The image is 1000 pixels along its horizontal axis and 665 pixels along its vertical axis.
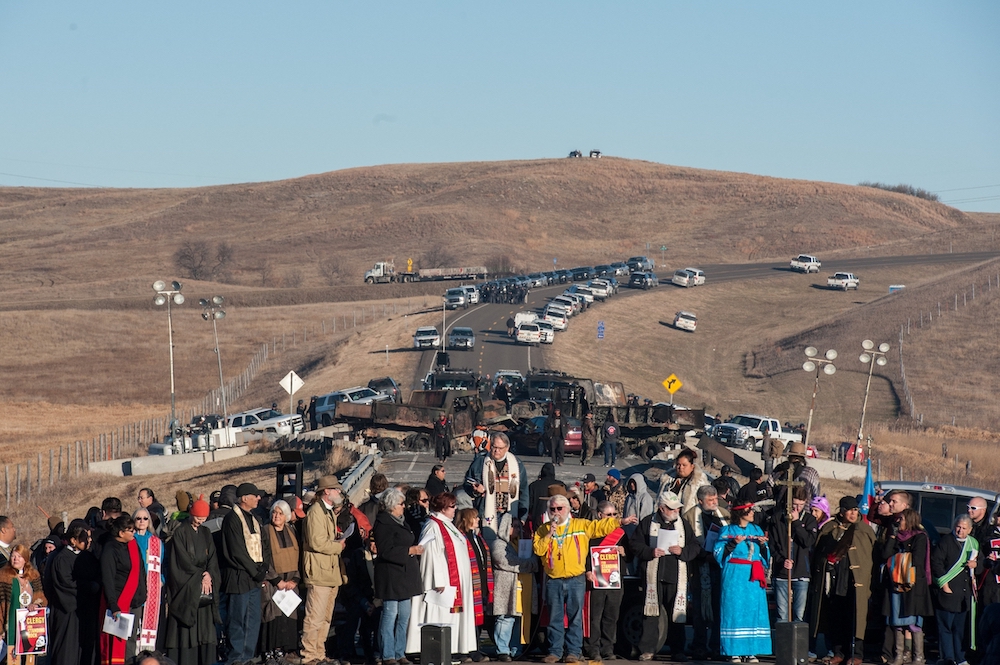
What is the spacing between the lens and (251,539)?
1242 cm

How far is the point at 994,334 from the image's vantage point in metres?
77.6

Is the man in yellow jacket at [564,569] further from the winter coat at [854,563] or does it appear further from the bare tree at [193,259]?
the bare tree at [193,259]

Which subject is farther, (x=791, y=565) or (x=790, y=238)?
(x=790, y=238)

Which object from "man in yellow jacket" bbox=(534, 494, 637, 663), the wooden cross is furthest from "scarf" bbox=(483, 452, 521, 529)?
the wooden cross

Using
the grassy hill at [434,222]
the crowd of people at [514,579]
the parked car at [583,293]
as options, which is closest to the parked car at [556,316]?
the parked car at [583,293]

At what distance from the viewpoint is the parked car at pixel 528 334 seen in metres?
67.0

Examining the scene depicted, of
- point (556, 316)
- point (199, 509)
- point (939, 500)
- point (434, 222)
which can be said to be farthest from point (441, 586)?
point (434, 222)

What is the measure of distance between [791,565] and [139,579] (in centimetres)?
642

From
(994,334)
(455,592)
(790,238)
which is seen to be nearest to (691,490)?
(455,592)

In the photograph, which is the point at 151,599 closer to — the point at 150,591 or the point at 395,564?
the point at 150,591

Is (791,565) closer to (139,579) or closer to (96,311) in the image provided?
(139,579)

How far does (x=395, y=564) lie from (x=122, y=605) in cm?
260

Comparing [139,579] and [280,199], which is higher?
[280,199]

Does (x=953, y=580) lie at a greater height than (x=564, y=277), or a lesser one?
lesser
